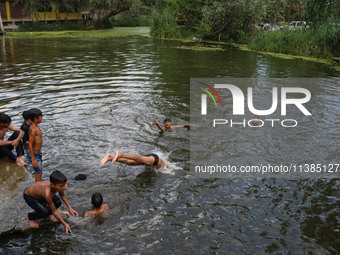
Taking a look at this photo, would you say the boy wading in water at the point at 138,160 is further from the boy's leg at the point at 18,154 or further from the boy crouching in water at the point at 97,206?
the boy's leg at the point at 18,154

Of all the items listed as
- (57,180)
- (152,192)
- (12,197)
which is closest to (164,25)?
(152,192)

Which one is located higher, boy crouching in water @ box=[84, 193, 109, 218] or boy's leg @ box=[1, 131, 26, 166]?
boy's leg @ box=[1, 131, 26, 166]

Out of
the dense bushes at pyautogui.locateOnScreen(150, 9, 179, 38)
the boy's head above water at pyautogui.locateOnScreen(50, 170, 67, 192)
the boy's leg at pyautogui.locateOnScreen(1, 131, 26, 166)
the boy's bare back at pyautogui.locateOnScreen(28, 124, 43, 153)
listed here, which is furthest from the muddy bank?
the dense bushes at pyautogui.locateOnScreen(150, 9, 179, 38)

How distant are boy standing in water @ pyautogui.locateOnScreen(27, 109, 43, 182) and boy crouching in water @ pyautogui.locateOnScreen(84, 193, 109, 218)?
4.84 ft

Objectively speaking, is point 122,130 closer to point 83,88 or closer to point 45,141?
point 45,141

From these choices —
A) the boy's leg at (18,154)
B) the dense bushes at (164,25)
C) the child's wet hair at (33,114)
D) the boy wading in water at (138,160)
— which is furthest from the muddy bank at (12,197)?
the dense bushes at (164,25)

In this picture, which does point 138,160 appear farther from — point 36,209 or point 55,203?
point 36,209

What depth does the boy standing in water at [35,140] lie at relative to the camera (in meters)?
5.34

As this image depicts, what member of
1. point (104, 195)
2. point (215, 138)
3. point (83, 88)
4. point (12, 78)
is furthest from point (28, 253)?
point (12, 78)

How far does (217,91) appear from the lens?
12609 millimetres

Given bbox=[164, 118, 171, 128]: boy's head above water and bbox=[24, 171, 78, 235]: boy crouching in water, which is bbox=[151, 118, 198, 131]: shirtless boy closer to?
bbox=[164, 118, 171, 128]: boy's head above water

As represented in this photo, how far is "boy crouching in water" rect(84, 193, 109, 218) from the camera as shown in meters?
4.92

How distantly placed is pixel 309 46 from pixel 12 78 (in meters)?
19.0

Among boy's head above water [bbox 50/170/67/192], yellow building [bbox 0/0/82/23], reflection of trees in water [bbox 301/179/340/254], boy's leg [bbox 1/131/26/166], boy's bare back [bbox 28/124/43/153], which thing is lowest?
reflection of trees in water [bbox 301/179/340/254]
